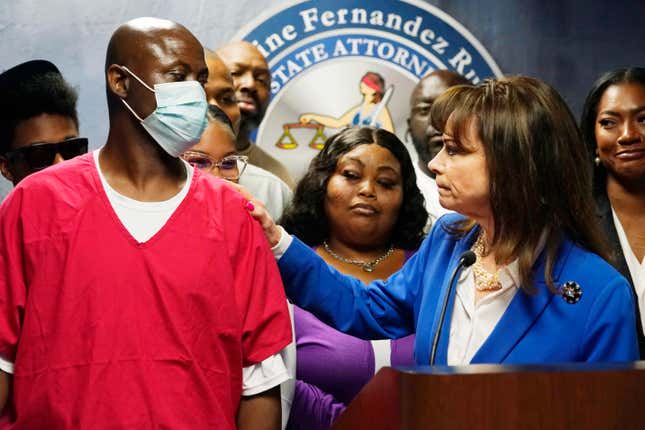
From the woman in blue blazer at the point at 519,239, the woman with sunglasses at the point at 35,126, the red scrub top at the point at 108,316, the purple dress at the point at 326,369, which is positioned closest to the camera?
the red scrub top at the point at 108,316

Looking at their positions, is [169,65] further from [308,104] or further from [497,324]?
[308,104]

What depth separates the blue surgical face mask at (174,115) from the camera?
2158mm

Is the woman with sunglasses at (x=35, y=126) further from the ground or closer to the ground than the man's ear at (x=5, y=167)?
further from the ground

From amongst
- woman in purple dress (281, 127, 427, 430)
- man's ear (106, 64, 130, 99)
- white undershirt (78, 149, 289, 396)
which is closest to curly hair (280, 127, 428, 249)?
woman in purple dress (281, 127, 427, 430)

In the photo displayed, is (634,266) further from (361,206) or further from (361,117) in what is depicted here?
(361,117)

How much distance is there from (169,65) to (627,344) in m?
1.19

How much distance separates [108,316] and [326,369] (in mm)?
1147

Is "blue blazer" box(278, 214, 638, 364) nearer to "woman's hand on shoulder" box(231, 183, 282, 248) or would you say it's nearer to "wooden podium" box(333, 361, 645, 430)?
"woman's hand on shoulder" box(231, 183, 282, 248)

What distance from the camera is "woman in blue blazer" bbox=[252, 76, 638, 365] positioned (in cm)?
227

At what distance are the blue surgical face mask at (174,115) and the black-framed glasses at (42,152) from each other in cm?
96

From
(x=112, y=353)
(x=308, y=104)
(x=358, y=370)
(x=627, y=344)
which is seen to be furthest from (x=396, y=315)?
(x=308, y=104)

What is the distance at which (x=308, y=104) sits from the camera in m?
4.67

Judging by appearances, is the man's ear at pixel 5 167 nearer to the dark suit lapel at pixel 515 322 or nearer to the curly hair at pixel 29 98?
the curly hair at pixel 29 98

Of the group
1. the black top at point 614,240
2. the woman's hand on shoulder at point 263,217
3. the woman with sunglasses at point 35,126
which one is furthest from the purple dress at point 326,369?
the woman with sunglasses at point 35,126
